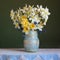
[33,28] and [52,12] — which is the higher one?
[52,12]

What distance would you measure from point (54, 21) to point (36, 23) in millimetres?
998

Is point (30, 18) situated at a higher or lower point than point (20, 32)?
higher

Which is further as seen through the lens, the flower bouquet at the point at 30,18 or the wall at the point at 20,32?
the wall at the point at 20,32

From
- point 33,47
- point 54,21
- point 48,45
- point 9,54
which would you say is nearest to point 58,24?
point 54,21

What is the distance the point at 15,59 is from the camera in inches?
80.8

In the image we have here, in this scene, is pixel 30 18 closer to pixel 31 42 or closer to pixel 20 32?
pixel 31 42

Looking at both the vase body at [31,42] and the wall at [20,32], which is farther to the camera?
the wall at [20,32]

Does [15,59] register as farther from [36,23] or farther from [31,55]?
[36,23]

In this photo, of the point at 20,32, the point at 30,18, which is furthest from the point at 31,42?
the point at 20,32

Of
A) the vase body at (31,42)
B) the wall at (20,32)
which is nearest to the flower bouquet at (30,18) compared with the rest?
the vase body at (31,42)

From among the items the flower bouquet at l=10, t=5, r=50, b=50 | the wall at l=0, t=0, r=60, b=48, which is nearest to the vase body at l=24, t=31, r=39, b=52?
the flower bouquet at l=10, t=5, r=50, b=50

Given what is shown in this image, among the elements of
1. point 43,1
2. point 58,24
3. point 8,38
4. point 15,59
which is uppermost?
point 43,1

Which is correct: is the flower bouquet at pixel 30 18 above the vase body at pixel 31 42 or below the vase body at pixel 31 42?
above

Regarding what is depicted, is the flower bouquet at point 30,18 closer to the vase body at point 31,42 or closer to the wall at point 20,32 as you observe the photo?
the vase body at point 31,42
